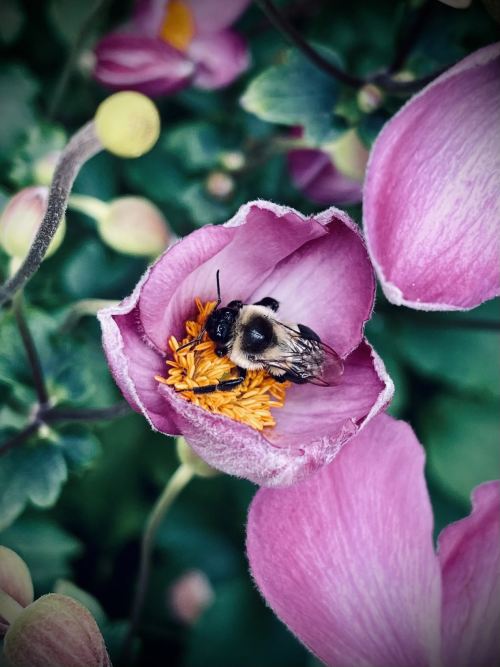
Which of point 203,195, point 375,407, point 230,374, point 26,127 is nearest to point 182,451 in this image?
point 230,374

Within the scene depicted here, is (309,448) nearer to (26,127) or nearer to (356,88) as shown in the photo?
(356,88)

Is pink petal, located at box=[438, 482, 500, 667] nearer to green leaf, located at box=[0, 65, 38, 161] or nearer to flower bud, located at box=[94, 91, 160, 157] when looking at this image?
flower bud, located at box=[94, 91, 160, 157]

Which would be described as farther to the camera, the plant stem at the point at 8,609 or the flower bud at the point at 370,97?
the flower bud at the point at 370,97

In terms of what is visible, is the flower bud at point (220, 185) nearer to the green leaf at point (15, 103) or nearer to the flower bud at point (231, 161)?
the flower bud at point (231, 161)

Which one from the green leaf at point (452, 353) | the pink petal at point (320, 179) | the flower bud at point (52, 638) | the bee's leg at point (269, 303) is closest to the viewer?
the flower bud at point (52, 638)

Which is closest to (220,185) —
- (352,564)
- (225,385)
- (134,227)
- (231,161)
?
(231,161)

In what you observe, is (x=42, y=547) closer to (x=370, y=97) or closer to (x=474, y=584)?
(x=474, y=584)

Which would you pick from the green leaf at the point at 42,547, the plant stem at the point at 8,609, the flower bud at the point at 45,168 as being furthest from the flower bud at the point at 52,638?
the flower bud at the point at 45,168
